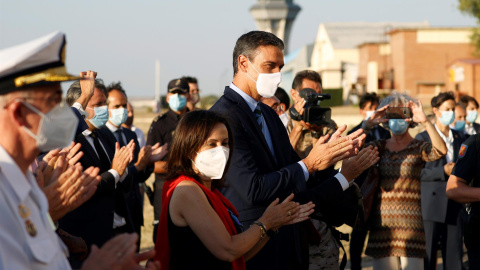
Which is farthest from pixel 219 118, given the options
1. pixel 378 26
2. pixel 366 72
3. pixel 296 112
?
pixel 378 26

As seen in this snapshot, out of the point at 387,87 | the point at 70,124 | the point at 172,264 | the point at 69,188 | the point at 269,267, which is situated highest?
the point at 70,124

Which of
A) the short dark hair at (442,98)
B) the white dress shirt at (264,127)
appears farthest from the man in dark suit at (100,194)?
the short dark hair at (442,98)

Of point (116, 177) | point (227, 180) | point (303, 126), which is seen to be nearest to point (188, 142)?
point (227, 180)

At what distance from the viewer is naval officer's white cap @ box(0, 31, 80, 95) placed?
2.39m

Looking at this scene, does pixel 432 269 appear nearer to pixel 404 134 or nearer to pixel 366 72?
pixel 404 134

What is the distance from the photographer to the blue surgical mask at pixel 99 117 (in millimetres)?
6316

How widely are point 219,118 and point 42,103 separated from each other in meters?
1.64

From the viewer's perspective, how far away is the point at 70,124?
2.51 metres

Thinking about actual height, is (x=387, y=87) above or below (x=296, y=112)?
below

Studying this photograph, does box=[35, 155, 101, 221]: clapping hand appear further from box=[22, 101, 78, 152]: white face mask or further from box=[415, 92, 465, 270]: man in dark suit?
box=[415, 92, 465, 270]: man in dark suit

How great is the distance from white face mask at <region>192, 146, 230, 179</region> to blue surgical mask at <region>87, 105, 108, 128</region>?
2.60 meters

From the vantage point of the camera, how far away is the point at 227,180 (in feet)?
14.7

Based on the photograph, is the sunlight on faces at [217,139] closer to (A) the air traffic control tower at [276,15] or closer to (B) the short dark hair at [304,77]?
(B) the short dark hair at [304,77]

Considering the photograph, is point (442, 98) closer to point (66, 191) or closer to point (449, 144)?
point (449, 144)
